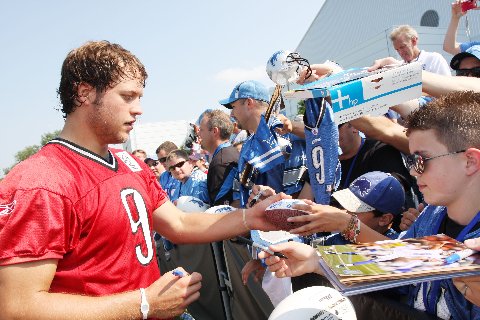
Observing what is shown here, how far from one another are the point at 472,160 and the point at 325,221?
0.88 m

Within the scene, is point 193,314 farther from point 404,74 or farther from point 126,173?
point 404,74

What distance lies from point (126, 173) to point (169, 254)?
3.68 meters

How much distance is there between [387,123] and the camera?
3.17 m

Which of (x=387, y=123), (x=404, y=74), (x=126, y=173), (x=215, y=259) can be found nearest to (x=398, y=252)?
(x=404, y=74)

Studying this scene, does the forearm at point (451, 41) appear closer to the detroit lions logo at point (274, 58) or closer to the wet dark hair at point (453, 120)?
the detroit lions logo at point (274, 58)

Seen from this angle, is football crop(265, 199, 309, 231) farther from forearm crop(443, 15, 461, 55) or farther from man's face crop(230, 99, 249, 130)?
forearm crop(443, 15, 461, 55)

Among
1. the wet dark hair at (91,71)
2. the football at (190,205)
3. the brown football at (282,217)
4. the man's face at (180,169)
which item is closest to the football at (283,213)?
the brown football at (282,217)

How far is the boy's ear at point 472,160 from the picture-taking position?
1735 millimetres

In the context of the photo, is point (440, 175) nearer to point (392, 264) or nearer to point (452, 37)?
point (392, 264)

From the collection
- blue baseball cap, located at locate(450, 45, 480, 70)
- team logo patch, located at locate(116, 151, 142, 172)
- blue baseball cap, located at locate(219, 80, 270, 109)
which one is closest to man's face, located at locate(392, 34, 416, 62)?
blue baseball cap, located at locate(219, 80, 270, 109)

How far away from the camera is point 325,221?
2428mm

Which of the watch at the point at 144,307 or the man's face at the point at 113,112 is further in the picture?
the man's face at the point at 113,112

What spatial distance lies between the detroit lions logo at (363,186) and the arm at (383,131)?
473 millimetres

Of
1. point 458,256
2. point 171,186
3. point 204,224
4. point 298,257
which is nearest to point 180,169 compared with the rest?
point 171,186
